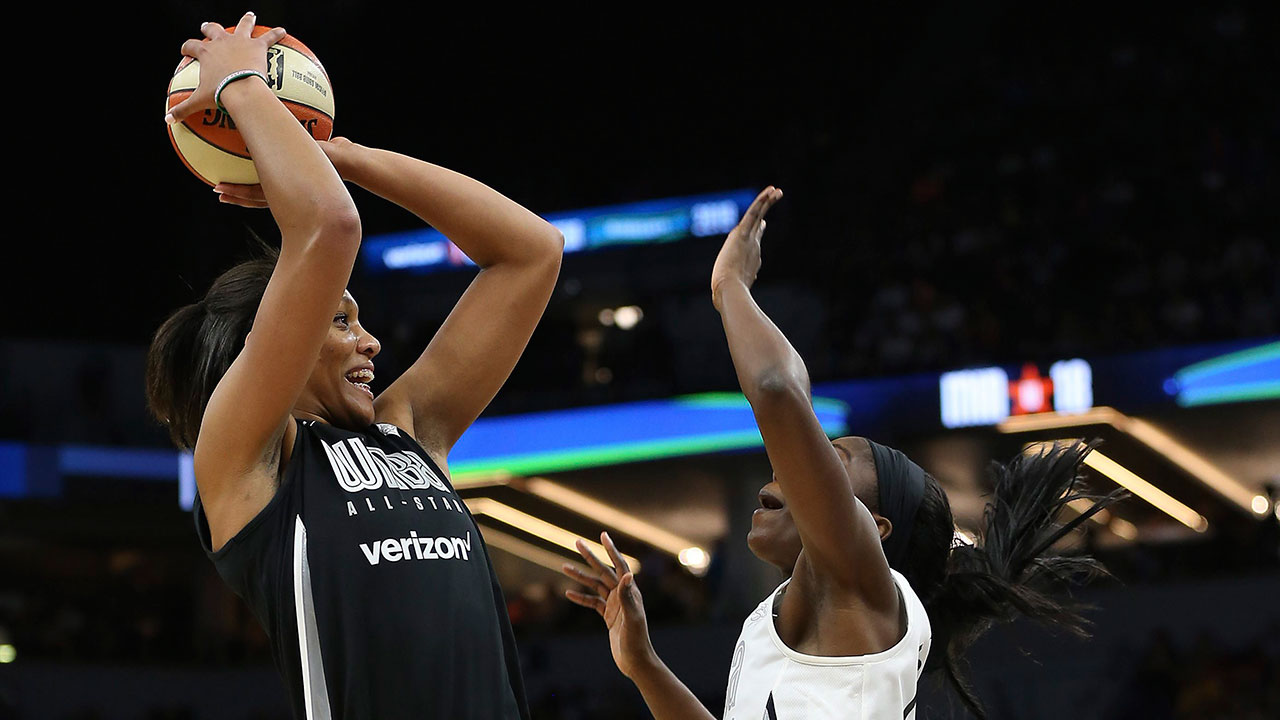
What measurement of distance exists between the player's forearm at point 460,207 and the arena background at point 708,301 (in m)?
7.54

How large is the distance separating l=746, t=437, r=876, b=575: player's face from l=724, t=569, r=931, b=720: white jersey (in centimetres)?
18

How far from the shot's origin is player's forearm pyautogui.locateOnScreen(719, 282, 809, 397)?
8.04 feet

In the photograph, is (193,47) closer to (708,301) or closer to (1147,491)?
(708,301)

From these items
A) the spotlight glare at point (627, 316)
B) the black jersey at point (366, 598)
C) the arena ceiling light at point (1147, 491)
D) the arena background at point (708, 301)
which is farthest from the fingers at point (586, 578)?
the spotlight glare at point (627, 316)

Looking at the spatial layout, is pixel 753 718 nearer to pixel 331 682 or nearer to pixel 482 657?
pixel 482 657

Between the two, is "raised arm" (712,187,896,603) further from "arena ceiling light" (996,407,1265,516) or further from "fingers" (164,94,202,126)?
"arena ceiling light" (996,407,1265,516)

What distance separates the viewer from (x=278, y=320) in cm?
205

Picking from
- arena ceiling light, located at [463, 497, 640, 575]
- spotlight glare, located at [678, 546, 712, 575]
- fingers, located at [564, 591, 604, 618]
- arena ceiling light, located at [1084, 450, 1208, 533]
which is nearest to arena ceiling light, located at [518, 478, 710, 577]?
spotlight glare, located at [678, 546, 712, 575]

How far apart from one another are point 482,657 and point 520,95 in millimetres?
17342

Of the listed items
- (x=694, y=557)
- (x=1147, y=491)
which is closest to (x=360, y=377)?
(x=1147, y=491)

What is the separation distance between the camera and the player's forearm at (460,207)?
8.29 ft

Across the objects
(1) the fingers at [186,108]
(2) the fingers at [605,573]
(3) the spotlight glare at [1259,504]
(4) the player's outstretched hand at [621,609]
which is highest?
(3) the spotlight glare at [1259,504]

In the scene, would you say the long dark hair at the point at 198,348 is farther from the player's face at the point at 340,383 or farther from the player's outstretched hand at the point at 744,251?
the player's outstretched hand at the point at 744,251

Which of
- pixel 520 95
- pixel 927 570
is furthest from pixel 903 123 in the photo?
pixel 927 570
